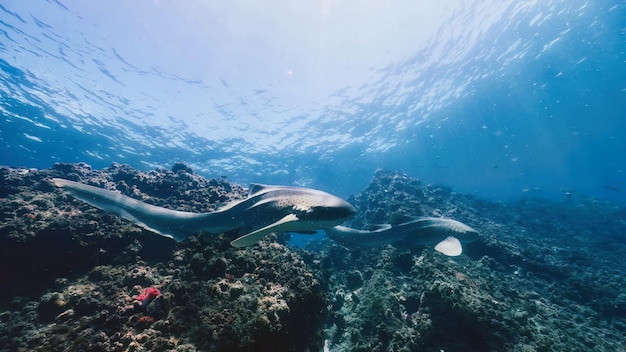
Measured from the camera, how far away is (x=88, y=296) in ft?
11.9

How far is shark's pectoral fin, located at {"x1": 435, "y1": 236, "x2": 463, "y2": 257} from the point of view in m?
7.09

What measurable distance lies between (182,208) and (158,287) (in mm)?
3339

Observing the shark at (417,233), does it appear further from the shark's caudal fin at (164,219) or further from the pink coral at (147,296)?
the pink coral at (147,296)

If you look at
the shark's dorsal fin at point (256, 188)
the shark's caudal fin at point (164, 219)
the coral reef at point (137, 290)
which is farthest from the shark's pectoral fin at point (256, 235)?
the shark's dorsal fin at point (256, 188)

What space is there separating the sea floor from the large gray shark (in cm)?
62

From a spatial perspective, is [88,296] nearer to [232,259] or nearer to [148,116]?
[232,259]

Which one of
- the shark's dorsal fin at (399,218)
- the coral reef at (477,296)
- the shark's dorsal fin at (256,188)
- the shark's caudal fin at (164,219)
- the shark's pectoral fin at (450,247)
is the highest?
the shark's dorsal fin at (256,188)

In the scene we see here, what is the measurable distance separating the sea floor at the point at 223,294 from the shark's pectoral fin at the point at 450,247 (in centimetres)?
52

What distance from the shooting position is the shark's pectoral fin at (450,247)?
7.09 metres

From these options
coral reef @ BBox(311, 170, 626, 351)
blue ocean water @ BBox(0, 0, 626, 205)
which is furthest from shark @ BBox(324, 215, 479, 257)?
blue ocean water @ BBox(0, 0, 626, 205)

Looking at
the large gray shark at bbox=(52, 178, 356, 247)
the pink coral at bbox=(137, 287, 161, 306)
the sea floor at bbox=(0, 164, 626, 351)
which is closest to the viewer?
the sea floor at bbox=(0, 164, 626, 351)

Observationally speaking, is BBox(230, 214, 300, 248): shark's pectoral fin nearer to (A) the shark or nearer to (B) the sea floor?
(B) the sea floor

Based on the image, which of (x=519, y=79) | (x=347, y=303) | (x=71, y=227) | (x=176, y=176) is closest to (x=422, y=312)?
(x=347, y=303)

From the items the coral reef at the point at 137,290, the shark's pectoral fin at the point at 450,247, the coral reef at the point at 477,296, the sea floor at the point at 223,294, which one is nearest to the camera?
the coral reef at the point at 137,290
